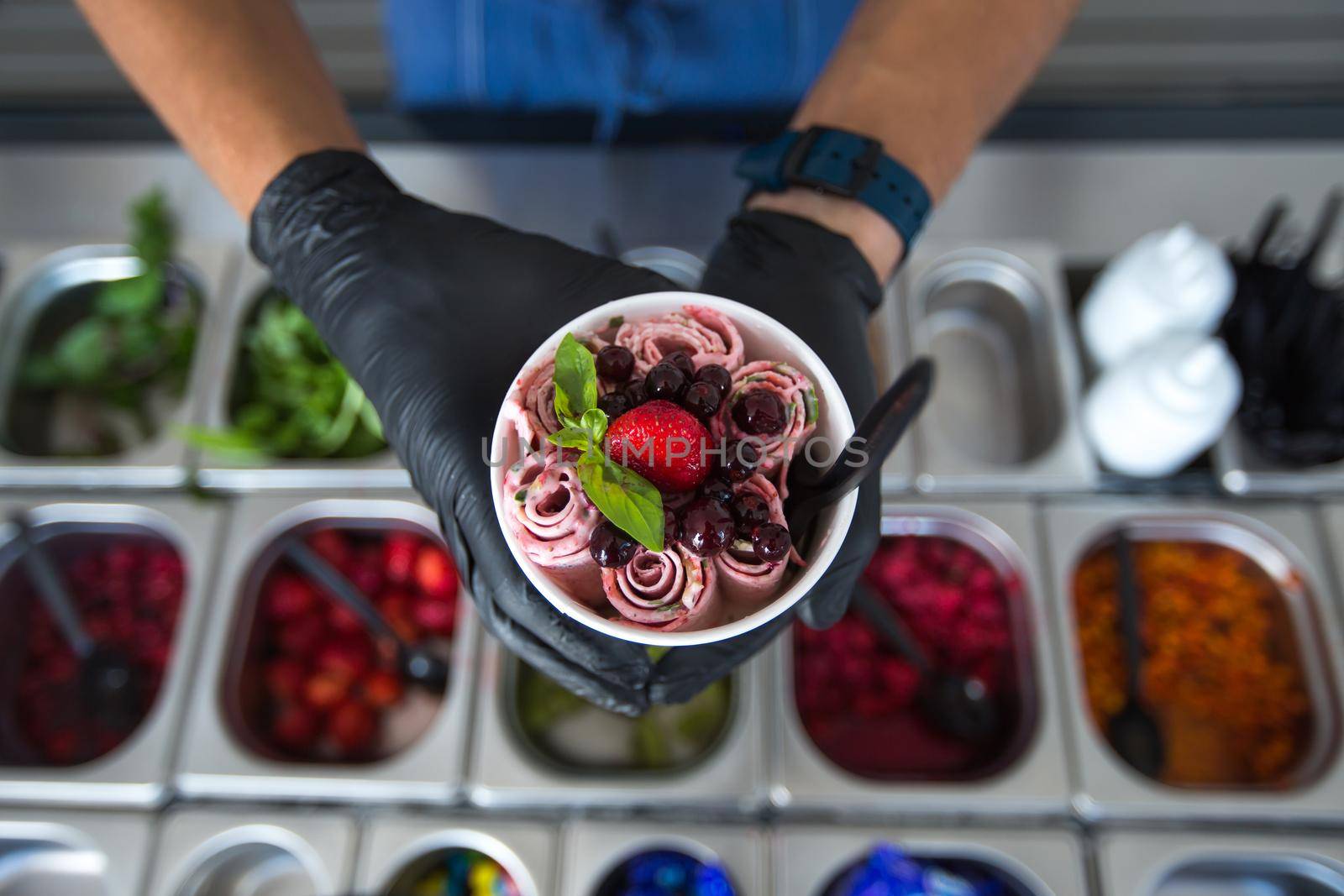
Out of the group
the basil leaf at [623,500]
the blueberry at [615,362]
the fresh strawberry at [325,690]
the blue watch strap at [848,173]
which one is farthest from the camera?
the fresh strawberry at [325,690]

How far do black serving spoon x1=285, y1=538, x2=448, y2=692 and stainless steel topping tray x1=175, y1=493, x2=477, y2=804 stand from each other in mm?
46

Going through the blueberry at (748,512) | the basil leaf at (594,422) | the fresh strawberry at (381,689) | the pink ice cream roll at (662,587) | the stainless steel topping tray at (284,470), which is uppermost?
the stainless steel topping tray at (284,470)

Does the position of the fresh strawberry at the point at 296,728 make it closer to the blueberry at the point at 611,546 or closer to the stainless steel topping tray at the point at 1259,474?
the blueberry at the point at 611,546

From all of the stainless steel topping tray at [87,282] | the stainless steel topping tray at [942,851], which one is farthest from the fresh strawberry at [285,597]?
the stainless steel topping tray at [942,851]

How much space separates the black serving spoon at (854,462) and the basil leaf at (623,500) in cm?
19

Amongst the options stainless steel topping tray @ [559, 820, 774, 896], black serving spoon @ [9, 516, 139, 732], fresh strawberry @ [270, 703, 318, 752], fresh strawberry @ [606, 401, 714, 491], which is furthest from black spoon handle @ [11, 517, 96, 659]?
fresh strawberry @ [606, 401, 714, 491]

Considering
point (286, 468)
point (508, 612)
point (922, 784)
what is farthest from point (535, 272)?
point (922, 784)

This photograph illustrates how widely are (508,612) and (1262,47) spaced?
2155 mm

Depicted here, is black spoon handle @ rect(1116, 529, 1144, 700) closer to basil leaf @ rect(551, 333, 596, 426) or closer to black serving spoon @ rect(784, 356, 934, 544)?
black serving spoon @ rect(784, 356, 934, 544)

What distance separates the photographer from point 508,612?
1.11 metres

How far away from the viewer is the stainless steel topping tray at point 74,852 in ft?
4.86

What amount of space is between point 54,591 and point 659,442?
1.61 meters

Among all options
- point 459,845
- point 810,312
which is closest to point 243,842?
point 459,845

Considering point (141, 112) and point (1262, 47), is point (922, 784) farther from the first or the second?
point (141, 112)
